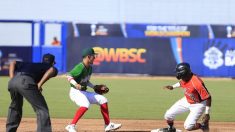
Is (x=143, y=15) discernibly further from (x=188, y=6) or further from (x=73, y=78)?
(x=73, y=78)

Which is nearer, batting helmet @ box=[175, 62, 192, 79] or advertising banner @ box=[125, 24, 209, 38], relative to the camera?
batting helmet @ box=[175, 62, 192, 79]

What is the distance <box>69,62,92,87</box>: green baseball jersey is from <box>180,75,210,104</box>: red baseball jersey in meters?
1.92

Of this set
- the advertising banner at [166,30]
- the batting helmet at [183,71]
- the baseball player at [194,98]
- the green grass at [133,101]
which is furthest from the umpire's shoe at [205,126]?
the advertising banner at [166,30]

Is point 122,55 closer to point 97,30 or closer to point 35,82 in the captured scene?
point 97,30

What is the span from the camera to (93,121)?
14562 millimetres

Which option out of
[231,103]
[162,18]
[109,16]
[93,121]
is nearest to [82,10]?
[109,16]

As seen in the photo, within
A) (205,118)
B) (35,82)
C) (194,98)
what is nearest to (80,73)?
(35,82)

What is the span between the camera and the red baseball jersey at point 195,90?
11.7 metres

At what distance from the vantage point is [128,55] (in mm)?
32375

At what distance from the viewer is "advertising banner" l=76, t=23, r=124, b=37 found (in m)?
34.4

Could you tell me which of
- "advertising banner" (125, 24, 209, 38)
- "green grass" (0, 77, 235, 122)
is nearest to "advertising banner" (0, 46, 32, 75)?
"green grass" (0, 77, 235, 122)

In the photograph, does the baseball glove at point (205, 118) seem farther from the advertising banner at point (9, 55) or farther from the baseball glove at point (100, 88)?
the advertising banner at point (9, 55)

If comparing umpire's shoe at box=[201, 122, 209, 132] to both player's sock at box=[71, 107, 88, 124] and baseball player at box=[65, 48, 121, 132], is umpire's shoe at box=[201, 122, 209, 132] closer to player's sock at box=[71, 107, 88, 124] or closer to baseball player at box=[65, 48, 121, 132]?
baseball player at box=[65, 48, 121, 132]

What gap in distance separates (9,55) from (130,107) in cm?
1491
